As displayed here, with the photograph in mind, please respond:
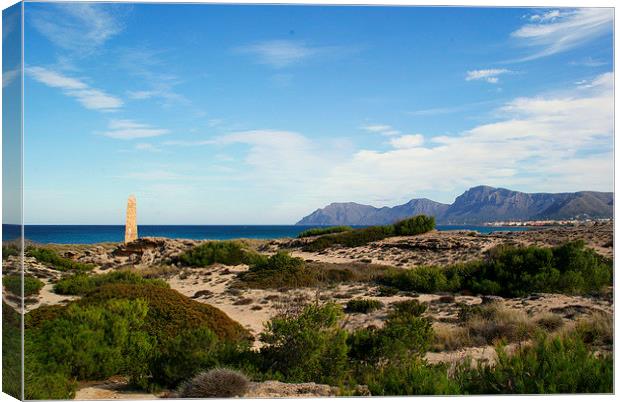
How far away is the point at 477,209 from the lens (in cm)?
781

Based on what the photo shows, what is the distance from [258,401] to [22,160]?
295 centimetres

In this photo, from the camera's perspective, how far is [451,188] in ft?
25.2

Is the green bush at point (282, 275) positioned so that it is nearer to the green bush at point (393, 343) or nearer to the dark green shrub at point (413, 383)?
the green bush at point (393, 343)

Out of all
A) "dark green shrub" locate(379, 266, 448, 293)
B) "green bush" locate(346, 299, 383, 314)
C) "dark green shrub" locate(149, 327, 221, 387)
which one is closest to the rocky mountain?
"green bush" locate(346, 299, 383, 314)

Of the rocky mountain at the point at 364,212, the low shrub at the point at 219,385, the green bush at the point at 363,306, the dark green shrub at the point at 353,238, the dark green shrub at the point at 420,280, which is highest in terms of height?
the rocky mountain at the point at 364,212

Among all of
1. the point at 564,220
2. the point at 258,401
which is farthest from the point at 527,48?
the point at 258,401

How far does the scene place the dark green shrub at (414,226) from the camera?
12711 mm

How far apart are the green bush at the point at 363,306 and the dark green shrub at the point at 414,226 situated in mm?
3845

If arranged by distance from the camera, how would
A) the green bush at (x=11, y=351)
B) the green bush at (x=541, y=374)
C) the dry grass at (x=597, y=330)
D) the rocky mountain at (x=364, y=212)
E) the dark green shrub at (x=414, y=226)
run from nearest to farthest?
the green bush at (x=541, y=374)
the green bush at (x=11, y=351)
the dry grass at (x=597, y=330)
the rocky mountain at (x=364, y=212)
the dark green shrub at (x=414, y=226)

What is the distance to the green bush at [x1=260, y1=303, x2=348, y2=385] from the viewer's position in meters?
5.64

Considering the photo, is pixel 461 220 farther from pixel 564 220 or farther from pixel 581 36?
pixel 581 36

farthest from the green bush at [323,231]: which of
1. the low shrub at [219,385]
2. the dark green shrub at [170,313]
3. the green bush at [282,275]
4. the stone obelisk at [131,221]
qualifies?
the low shrub at [219,385]

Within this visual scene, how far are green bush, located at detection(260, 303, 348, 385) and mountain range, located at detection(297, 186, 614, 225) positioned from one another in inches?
83.2

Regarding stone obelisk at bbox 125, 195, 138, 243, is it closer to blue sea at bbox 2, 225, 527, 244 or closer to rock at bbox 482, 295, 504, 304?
blue sea at bbox 2, 225, 527, 244
